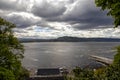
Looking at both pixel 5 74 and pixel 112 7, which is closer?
pixel 112 7

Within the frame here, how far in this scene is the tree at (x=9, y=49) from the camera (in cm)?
1814

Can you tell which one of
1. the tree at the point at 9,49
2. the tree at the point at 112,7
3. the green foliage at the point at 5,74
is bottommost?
the green foliage at the point at 5,74

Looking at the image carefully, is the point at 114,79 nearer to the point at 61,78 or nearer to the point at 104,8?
the point at 104,8

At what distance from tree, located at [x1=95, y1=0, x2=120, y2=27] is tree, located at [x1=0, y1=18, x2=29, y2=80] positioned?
10416mm

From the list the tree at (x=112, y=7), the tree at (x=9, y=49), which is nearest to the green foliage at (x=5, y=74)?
the tree at (x=9, y=49)

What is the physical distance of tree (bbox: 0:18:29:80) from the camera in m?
18.1

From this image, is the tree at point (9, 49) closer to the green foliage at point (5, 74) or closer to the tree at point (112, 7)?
the green foliage at point (5, 74)

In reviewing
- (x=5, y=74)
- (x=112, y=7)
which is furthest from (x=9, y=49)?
(x=112, y=7)

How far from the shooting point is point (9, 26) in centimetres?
1925

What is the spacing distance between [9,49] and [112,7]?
37.6 ft

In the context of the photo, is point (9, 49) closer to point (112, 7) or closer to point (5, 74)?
point (5, 74)

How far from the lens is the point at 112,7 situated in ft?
27.7

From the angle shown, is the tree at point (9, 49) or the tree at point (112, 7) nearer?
the tree at point (112, 7)

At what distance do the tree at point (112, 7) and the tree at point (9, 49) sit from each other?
10.4 metres
